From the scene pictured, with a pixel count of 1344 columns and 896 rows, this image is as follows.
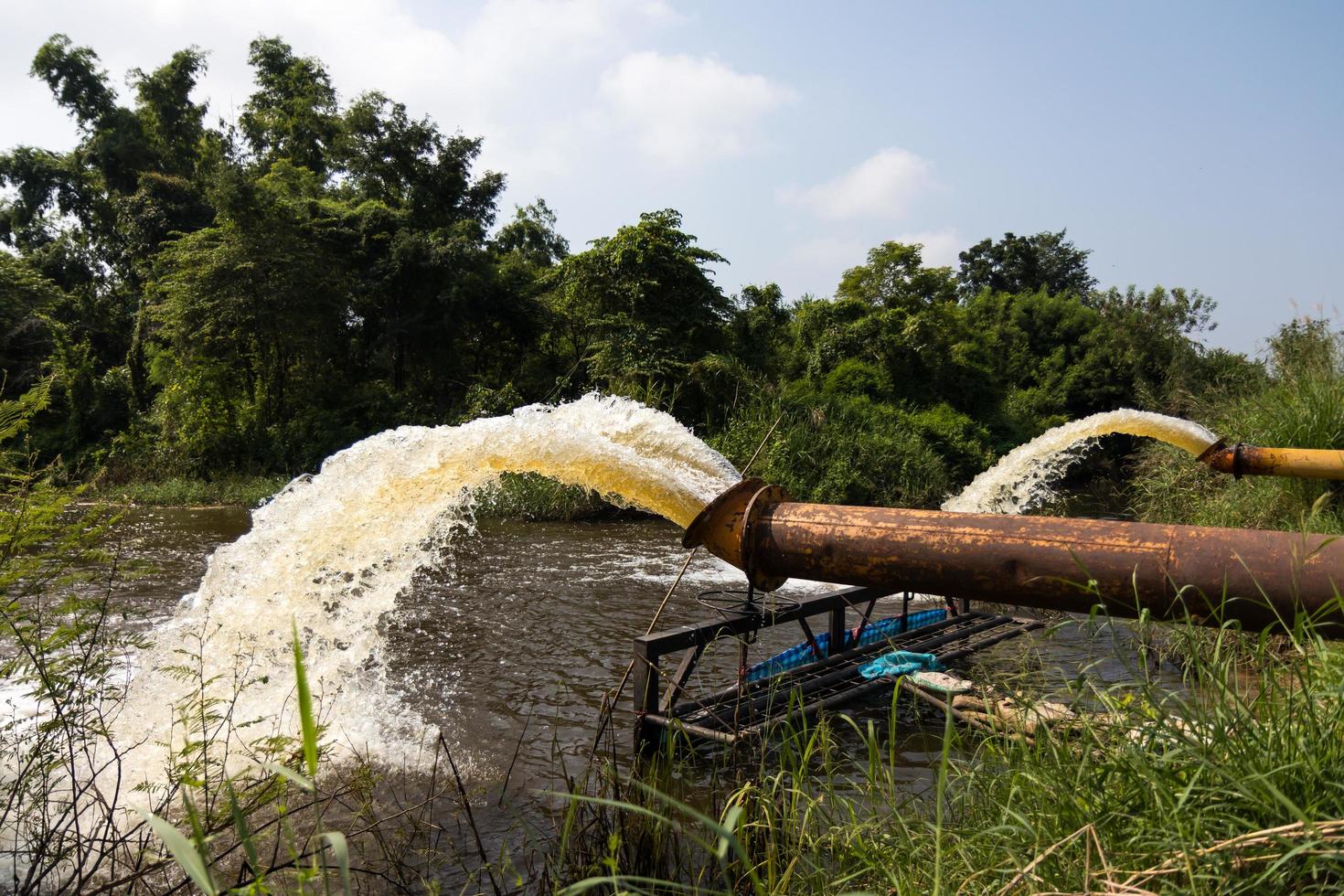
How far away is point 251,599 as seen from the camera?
4.98 metres

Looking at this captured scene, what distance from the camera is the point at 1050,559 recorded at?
6.24 feet

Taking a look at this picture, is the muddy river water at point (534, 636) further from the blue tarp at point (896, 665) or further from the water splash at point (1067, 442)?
the water splash at point (1067, 442)

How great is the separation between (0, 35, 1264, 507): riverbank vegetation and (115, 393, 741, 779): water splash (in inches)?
528

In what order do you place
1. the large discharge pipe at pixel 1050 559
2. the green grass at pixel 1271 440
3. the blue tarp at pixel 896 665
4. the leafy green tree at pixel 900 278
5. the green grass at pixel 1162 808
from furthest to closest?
the leafy green tree at pixel 900 278 < the green grass at pixel 1271 440 < the blue tarp at pixel 896 665 < the large discharge pipe at pixel 1050 559 < the green grass at pixel 1162 808

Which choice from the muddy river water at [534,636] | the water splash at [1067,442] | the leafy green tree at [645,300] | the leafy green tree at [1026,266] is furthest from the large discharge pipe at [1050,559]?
the leafy green tree at [1026,266]

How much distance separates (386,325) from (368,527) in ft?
76.4

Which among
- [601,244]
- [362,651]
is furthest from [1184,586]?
[601,244]

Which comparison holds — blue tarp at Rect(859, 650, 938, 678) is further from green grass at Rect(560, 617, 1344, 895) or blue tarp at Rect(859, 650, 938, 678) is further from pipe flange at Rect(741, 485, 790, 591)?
pipe flange at Rect(741, 485, 790, 591)

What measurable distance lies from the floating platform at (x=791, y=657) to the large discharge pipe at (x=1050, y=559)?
1451 millimetres

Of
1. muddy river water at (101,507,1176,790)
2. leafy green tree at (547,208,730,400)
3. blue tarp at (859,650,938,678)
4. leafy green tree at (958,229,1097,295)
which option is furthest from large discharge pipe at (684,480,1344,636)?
leafy green tree at (958,229,1097,295)

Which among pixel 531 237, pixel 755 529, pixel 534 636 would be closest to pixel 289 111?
pixel 531 237

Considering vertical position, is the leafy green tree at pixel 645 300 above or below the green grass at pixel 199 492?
above

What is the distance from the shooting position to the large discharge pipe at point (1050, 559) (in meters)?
1.76

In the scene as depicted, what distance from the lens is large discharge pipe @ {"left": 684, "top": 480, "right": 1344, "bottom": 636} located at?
5.79 feet
